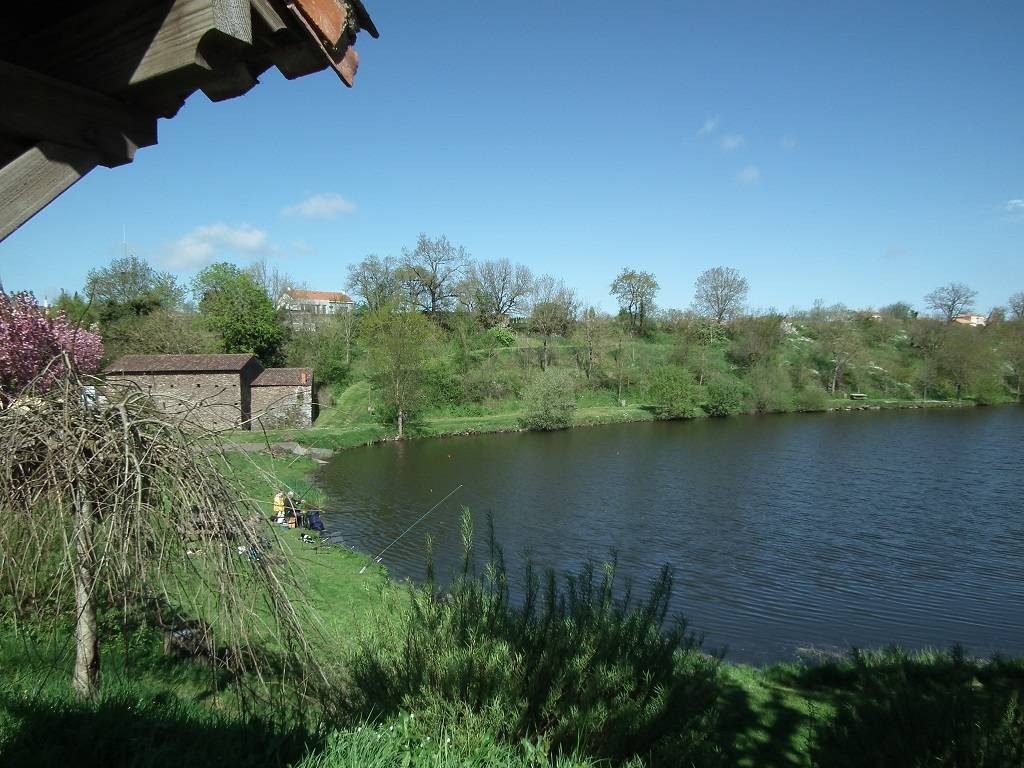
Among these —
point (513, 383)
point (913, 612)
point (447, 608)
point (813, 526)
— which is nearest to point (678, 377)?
point (513, 383)

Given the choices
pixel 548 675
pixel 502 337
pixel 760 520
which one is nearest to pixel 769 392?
pixel 502 337

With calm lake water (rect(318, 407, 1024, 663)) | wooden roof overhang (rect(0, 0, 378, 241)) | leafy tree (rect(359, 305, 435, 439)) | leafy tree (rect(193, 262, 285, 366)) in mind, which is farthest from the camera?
leafy tree (rect(193, 262, 285, 366))

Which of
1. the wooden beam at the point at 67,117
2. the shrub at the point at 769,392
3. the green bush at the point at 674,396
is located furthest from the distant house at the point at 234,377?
the shrub at the point at 769,392

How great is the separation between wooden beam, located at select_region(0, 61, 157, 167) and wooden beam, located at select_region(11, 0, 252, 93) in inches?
3.2

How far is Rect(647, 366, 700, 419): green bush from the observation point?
4500cm

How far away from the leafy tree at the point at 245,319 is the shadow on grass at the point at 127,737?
1621 inches

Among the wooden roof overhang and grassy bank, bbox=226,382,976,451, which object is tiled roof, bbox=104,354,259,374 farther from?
the wooden roof overhang

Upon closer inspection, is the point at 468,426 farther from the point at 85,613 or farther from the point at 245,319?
the point at 85,613

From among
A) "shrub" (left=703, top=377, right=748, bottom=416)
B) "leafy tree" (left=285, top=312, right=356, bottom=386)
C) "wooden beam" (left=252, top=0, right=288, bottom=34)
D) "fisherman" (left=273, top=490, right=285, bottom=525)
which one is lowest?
"fisherman" (left=273, top=490, right=285, bottom=525)

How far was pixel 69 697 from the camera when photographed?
4.05 m

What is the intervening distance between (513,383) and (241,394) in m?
19.5

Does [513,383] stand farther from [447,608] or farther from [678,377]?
[447,608]

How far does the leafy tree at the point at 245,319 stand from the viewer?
141ft

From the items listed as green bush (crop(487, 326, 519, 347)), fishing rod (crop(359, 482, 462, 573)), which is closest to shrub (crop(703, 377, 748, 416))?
green bush (crop(487, 326, 519, 347))
